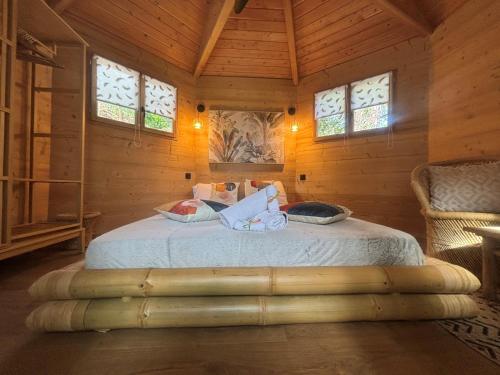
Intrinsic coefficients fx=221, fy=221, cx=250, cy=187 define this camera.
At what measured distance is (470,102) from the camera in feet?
8.17

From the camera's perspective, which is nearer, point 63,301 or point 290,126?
point 63,301

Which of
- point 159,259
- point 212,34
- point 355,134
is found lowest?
point 159,259

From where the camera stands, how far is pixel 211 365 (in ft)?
3.35

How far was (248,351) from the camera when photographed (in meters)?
1.11

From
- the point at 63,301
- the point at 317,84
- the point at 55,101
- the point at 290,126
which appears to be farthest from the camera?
the point at 290,126

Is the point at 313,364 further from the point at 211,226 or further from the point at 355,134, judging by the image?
the point at 355,134

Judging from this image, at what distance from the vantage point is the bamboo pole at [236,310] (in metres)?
1.19

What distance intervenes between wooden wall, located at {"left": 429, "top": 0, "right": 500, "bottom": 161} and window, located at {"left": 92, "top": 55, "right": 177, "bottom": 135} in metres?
3.97

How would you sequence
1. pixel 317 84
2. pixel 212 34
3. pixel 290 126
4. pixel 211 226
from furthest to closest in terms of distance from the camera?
pixel 290 126 < pixel 317 84 < pixel 212 34 < pixel 211 226

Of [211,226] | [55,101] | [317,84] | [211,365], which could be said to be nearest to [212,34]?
[317,84]

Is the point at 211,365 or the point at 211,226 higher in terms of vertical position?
the point at 211,226

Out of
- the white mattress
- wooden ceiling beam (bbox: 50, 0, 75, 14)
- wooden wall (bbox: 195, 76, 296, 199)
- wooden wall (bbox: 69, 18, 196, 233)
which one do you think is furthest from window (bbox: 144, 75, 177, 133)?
the white mattress

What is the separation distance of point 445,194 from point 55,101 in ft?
14.5

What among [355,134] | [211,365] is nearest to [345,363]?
[211,365]
